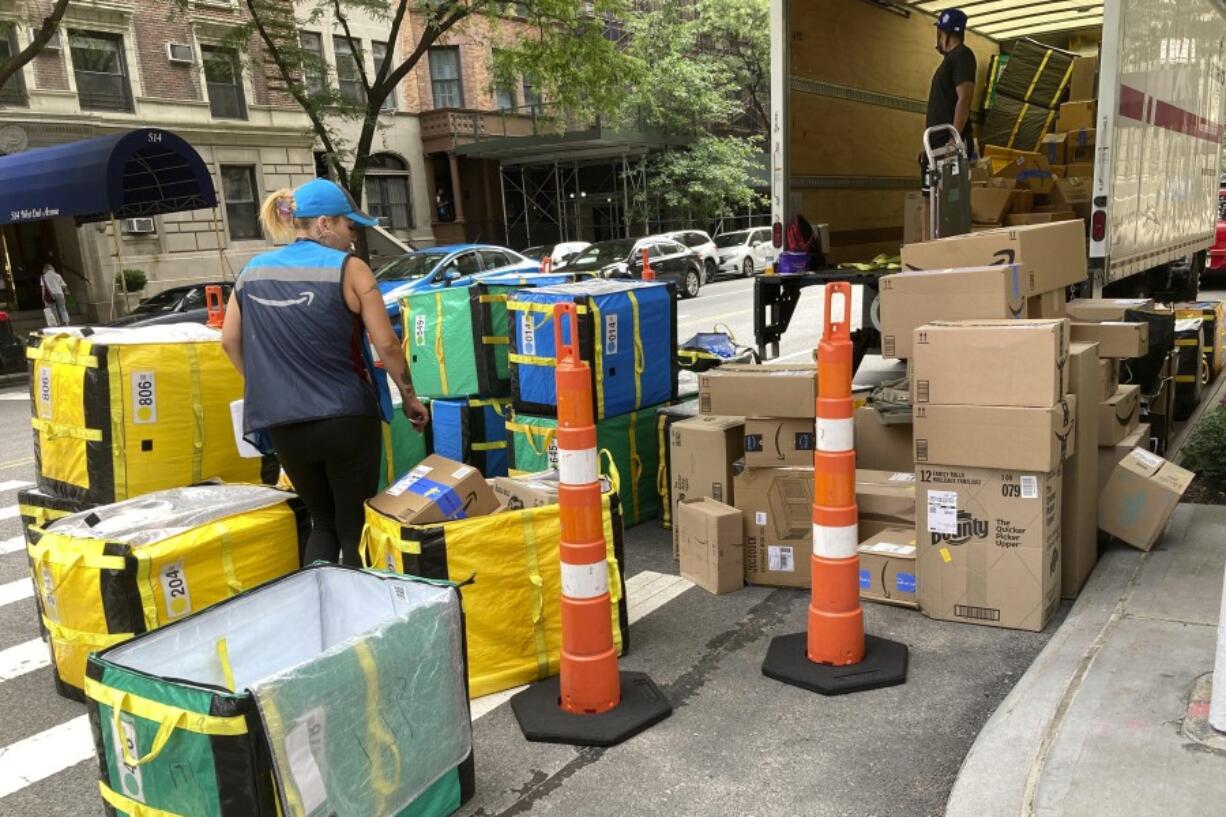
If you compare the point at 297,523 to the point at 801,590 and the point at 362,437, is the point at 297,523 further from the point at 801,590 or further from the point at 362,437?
the point at 801,590

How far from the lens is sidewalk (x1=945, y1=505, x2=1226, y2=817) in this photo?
8.93 feet

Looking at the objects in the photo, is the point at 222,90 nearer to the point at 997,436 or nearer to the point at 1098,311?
the point at 1098,311

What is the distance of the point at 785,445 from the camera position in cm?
497

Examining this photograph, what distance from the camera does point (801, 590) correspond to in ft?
15.9

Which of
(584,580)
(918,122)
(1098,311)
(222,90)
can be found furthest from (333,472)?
(222,90)

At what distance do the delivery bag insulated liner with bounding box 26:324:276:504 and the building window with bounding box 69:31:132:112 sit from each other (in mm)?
21709

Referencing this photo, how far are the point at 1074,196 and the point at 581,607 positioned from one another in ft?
24.2

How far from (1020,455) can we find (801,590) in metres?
1.34

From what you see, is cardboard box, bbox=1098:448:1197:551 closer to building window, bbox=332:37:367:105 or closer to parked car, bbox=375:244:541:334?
parked car, bbox=375:244:541:334

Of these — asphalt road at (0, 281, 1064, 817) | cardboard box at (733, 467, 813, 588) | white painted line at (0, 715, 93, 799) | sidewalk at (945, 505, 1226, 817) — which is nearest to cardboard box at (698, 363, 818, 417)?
cardboard box at (733, 467, 813, 588)

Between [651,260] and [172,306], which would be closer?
[172,306]

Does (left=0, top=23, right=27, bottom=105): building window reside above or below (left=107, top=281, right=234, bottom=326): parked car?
above

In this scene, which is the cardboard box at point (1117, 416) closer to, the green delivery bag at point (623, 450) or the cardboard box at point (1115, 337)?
the cardboard box at point (1115, 337)

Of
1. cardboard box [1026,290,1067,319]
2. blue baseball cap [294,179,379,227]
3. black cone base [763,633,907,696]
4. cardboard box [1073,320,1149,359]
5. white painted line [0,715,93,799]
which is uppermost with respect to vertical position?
blue baseball cap [294,179,379,227]
